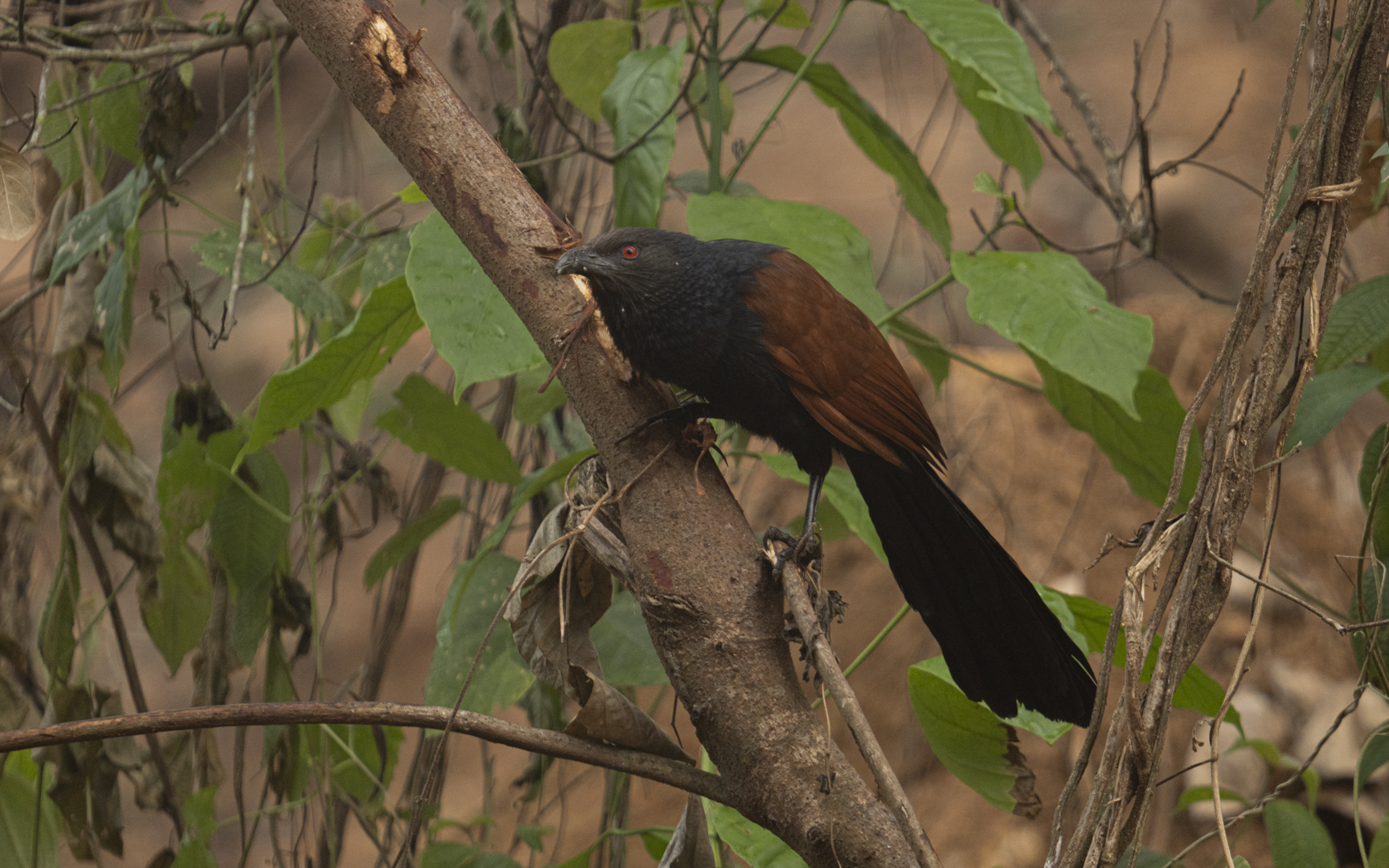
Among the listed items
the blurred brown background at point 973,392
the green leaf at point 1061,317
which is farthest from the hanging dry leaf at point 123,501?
the green leaf at point 1061,317

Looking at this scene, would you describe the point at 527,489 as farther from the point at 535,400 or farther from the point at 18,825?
the point at 18,825

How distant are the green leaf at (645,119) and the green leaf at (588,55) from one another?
0.21 metres

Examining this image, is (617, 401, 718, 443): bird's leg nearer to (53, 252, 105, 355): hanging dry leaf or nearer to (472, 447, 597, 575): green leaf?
(472, 447, 597, 575): green leaf

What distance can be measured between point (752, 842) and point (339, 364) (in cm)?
78

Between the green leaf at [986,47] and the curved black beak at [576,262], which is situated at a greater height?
the curved black beak at [576,262]

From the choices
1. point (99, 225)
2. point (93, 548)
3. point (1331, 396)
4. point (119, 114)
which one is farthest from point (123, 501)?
point (1331, 396)

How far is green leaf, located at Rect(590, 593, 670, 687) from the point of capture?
147 centimetres

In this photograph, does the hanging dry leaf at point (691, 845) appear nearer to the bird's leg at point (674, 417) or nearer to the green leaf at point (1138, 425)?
the bird's leg at point (674, 417)

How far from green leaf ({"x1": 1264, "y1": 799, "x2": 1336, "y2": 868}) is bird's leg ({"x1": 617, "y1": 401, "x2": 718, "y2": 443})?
957 mm

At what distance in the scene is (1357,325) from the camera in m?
1.32

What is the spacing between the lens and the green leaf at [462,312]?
3.70 ft

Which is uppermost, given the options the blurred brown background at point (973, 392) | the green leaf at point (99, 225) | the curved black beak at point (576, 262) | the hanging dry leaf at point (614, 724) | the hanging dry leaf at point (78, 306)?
the green leaf at point (99, 225)

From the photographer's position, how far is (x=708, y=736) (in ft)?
2.95

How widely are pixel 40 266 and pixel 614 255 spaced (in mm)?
1012
